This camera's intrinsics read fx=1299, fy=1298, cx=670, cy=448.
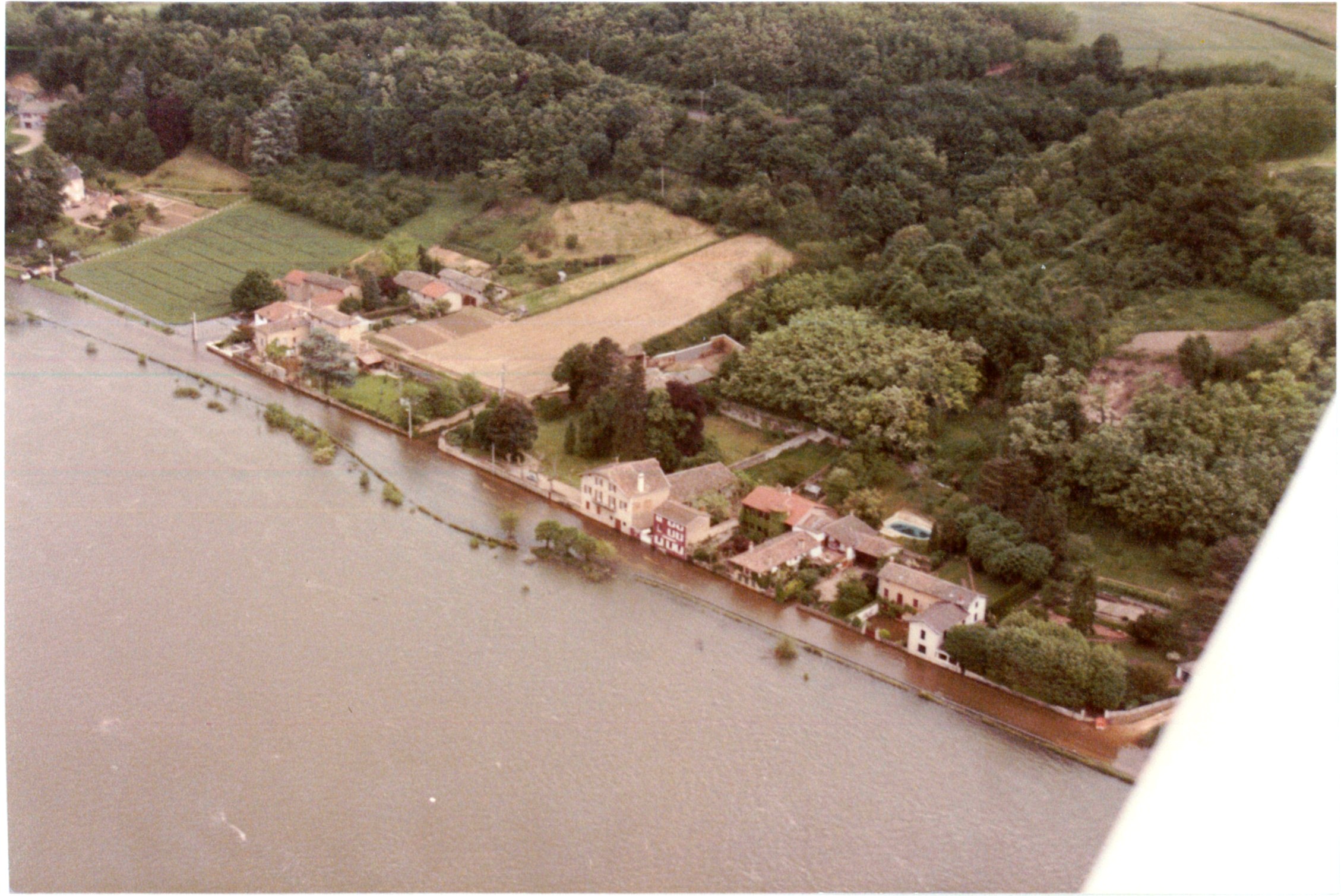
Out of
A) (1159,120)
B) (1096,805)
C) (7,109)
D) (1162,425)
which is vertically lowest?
(7,109)

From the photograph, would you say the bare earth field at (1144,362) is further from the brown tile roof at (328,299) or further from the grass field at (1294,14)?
the brown tile roof at (328,299)

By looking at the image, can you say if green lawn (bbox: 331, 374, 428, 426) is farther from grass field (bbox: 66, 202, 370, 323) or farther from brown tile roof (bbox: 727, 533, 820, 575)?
brown tile roof (bbox: 727, 533, 820, 575)

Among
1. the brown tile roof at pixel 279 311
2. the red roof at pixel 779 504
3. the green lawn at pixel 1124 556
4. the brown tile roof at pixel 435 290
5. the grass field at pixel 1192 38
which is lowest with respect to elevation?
the brown tile roof at pixel 279 311

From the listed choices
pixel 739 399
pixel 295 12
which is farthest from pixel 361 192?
pixel 739 399

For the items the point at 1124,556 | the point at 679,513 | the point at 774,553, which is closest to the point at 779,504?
the point at 774,553

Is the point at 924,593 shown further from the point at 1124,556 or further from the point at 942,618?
the point at 1124,556

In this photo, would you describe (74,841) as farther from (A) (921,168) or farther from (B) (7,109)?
(B) (7,109)

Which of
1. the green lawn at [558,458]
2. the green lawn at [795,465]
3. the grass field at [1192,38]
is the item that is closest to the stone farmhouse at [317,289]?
the green lawn at [558,458]
